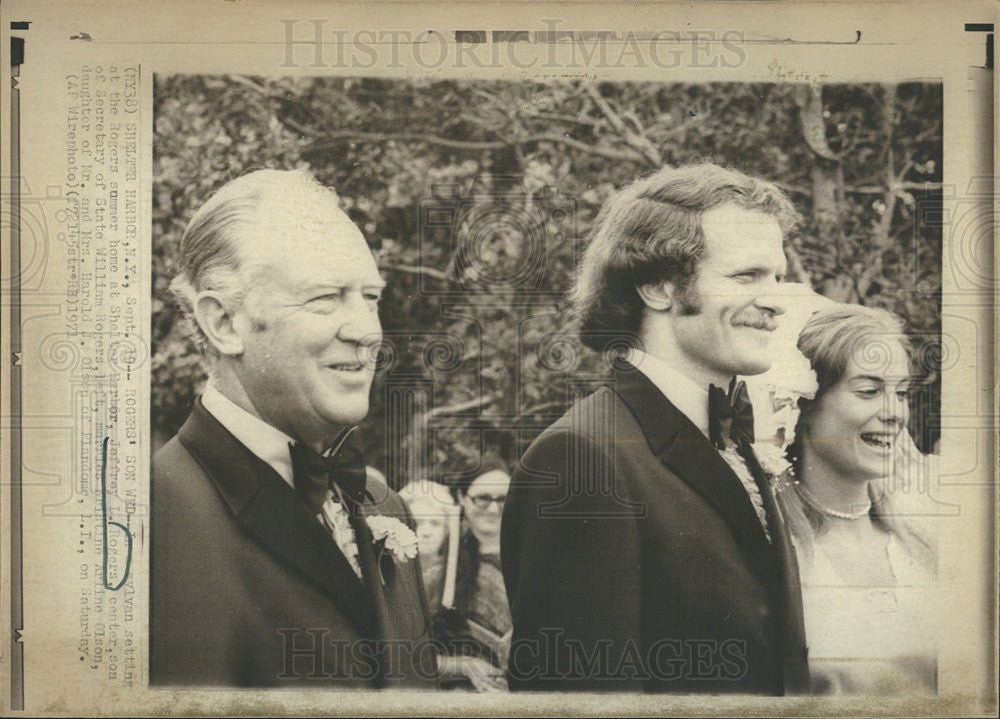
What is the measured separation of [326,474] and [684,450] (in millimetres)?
1167

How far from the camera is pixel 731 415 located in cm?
296

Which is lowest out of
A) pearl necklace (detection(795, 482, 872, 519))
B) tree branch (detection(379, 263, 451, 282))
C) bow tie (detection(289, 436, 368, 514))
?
pearl necklace (detection(795, 482, 872, 519))

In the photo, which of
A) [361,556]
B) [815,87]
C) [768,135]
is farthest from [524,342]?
[815,87]

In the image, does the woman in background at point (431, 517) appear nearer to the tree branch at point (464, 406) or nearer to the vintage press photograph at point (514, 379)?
the vintage press photograph at point (514, 379)

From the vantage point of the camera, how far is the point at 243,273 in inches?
115

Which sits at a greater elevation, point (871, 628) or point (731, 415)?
point (731, 415)

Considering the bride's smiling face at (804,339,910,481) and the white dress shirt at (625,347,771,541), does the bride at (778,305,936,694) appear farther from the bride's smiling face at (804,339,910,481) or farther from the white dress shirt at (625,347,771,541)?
the white dress shirt at (625,347,771,541)

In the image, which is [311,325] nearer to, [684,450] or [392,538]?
[392,538]

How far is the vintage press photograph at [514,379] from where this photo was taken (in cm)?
293

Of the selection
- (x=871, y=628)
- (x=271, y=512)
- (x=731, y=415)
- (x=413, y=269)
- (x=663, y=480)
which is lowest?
(x=871, y=628)

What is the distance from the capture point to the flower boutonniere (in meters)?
2.94

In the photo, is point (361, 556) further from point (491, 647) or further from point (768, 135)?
point (768, 135)

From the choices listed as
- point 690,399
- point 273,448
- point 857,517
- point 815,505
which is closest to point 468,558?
point 273,448

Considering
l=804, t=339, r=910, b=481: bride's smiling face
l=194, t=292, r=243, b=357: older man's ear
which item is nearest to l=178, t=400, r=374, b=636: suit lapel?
l=194, t=292, r=243, b=357: older man's ear
